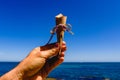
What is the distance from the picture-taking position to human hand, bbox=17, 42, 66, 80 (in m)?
2.79

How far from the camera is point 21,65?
282cm

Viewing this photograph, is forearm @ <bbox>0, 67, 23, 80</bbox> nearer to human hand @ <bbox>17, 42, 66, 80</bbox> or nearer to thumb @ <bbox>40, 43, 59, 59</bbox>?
human hand @ <bbox>17, 42, 66, 80</bbox>

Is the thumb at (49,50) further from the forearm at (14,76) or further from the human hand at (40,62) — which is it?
the forearm at (14,76)

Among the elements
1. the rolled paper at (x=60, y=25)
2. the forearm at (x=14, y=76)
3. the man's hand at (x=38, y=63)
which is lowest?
the forearm at (x=14, y=76)

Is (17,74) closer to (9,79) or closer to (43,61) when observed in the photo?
(9,79)

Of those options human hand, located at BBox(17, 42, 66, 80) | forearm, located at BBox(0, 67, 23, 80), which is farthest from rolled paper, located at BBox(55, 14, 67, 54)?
forearm, located at BBox(0, 67, 23, 80)

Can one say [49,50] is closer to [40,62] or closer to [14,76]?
[40,62]

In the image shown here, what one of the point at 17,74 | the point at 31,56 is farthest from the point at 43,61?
the point at 17,74

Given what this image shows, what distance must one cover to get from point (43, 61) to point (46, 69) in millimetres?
192

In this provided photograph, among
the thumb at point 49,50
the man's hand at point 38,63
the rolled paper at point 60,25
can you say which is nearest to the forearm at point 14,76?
the man's hand at point 38,63

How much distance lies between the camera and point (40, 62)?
9.28ft

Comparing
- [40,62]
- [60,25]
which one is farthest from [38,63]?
[60,25]

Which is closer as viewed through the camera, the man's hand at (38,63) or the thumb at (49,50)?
the man's hand at (38,63)

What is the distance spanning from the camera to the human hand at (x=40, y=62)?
2.79 metres
